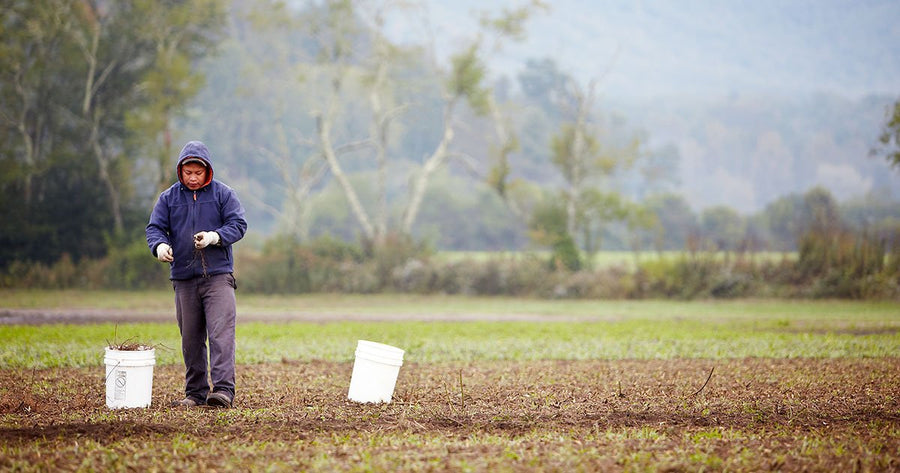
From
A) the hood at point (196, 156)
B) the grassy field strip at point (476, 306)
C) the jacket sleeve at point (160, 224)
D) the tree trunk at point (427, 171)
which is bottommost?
the grassy field strip at point (476, 306)

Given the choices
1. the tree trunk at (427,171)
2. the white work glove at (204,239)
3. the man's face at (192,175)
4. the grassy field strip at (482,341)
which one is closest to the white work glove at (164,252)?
the white work glove at (204,239)

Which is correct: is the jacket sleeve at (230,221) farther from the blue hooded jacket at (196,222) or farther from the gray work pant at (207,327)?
the gray work pant at (207,327)

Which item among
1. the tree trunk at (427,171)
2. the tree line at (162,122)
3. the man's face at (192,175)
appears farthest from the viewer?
the tree trunk at (427,171)

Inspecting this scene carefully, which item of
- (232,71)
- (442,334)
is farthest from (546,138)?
(442,334)

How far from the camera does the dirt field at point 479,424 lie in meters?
6.75

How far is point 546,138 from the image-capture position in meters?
86.8

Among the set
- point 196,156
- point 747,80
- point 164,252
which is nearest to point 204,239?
point 164,252

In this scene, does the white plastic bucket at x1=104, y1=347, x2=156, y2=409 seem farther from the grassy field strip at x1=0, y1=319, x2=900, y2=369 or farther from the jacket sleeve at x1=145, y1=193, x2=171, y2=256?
the grassy field strip at x1=0, y1=319, x2=900, y2=369

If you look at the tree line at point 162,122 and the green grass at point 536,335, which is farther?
the tree line at point 162,122

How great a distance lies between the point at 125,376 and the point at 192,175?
6.64 feet

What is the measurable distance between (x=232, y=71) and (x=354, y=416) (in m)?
69.9

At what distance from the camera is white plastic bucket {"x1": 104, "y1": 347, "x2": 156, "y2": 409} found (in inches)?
352

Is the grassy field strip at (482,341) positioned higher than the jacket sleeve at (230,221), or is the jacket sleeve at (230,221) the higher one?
the jacket sleeve at (230,221)

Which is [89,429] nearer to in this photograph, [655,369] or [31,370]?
[31,370]
